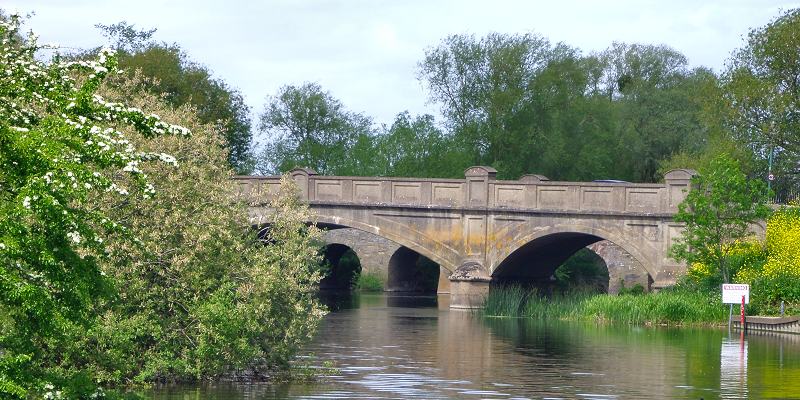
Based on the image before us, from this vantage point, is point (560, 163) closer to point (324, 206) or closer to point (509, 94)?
point (509, 94)

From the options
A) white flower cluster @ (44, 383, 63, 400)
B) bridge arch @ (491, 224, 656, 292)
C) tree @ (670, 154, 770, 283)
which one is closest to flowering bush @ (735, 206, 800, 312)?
tree @ (670, 154, 770, 283)

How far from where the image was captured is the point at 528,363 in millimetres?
31250

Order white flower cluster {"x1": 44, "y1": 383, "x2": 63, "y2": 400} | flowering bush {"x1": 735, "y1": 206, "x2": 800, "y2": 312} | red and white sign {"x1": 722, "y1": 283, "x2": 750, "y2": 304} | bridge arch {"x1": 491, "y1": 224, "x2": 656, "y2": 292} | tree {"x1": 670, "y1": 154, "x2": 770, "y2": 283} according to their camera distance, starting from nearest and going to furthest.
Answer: white flower cluster {"x1": 44, "y1": 383, "x2": 63, "y2": 400} → red and white sign {"x1": 722, "y1": 283, "x2": 750, "y2": 304} → flowering bush {"x1": 735, "y1": 206, "x2": 800, "y2": 312} → tree {"x1": 670, "y1": 154, "x2": 770, "y2": 283} → bridge arch {"x1": 491, "y1": 224, "x2": 656, "y2": 292}

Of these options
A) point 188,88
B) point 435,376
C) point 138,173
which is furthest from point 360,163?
point 138,173

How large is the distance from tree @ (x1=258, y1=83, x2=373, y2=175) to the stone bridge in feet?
92.6

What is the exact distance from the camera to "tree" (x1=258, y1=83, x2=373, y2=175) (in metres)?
81.2

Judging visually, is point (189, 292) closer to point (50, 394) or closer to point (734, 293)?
point (50, 394)

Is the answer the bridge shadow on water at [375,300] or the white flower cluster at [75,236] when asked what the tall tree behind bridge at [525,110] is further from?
the white flower cluster at [75,236]

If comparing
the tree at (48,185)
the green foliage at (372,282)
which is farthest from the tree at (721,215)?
the tree at (48,185)

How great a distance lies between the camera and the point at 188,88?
63000 millimetres

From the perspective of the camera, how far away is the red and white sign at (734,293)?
40719mm

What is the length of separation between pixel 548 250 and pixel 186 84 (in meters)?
19.5

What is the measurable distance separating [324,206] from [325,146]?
30215mm

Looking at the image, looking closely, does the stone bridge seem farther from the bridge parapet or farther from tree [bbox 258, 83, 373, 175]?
tree [bbox 258, 83, 373, 175]
